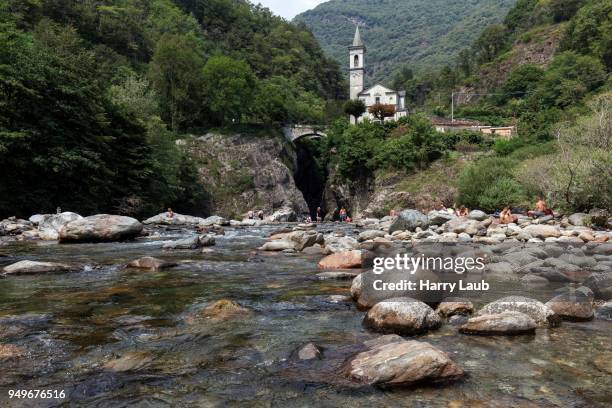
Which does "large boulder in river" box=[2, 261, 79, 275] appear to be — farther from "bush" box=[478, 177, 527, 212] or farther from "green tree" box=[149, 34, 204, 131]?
"green tree" box=[149, 34, 204, 131]

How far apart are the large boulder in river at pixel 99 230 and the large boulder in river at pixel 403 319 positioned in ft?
46.1

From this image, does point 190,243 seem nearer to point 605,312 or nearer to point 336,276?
point 336,276

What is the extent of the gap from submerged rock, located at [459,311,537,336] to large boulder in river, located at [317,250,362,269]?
16.4 feet

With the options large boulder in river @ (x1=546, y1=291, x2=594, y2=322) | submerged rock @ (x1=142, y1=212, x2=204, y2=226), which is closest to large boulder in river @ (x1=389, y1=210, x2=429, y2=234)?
large boulder in river @ (x1=546, y1=291, x2=594, y2=322)

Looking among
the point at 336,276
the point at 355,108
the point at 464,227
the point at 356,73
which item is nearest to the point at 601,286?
the point at 336,276

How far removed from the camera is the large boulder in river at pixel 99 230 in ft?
54.4

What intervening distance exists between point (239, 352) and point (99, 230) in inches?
550

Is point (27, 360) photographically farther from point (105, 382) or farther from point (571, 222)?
point (571, 222)

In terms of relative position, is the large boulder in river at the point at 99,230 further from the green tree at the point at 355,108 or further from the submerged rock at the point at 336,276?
the green tree at the point at 355,108

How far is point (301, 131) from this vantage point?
68.6 m

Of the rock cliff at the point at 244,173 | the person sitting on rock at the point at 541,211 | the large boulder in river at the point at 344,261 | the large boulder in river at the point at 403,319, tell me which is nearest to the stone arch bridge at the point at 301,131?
the rock cliff at the point at 244,173

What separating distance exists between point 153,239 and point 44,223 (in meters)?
5.27

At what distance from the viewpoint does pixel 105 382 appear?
402cm

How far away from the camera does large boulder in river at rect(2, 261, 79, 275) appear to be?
30.8 ft
